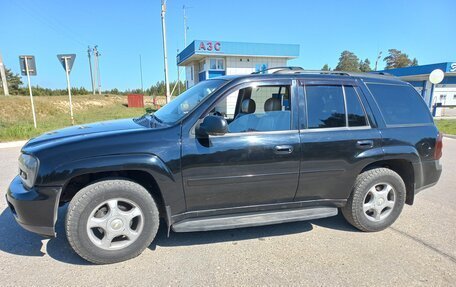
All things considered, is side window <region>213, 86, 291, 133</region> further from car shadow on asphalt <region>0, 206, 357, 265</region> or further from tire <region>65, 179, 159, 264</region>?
car shadow on asphalt <region>0, 206, 357, 265</region>

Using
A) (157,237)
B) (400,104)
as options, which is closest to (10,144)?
(157,237)

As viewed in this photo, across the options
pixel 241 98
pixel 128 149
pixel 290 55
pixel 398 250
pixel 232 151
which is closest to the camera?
pixel 128 149

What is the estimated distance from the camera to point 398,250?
308 cm

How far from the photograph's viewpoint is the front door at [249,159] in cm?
282

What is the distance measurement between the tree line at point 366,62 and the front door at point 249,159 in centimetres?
8601

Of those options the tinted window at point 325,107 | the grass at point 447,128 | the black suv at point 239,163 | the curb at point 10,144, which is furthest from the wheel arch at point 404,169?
the grass at point 447,128

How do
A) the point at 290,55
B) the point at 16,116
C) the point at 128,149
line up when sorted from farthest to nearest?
the point at 290,55, the point at 16,116, the point at 128,149

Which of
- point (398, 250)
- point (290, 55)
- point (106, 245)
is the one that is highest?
point (290, 55)

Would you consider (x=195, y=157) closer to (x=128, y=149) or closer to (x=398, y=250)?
(x=128, y=149)

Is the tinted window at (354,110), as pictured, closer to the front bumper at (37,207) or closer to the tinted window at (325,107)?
the tinted window at (325,107)

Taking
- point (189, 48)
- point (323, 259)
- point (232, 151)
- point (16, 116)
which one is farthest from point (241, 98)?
point (189, 48)

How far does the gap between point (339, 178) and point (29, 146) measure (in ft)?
11.0

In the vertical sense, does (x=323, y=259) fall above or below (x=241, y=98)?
below

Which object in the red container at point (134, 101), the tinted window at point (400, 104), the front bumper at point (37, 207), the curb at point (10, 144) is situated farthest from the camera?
the red container at point (134, 101)
